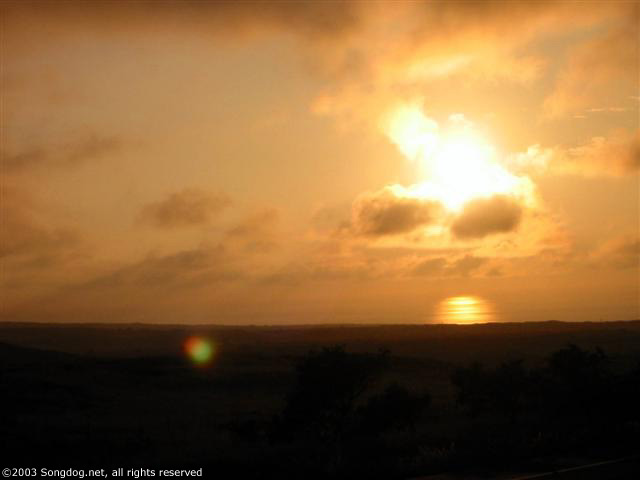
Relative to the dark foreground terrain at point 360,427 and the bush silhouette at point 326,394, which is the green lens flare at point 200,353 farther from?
the bush silhouette at point 326,394

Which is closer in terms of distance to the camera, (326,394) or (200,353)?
(326,394)

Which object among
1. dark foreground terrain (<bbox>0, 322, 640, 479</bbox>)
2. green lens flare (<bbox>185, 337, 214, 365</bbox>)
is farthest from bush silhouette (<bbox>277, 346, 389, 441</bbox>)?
green lens flare (<bbox>185, 337, 214, 365</bbox>)

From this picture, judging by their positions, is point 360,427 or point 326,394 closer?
point 326,394

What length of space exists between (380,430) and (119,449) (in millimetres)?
7651

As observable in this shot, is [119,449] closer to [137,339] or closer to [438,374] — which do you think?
[438,374]

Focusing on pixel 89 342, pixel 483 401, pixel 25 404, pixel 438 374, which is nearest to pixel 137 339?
pixel 89 342

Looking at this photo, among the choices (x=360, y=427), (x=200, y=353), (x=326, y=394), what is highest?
(x=200, y=353)

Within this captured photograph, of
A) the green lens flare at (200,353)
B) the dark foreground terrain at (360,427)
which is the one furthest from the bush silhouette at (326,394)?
the green lens flare at (200,353)

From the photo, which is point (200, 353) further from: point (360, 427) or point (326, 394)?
point (326, 394)

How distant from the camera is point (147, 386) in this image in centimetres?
4931

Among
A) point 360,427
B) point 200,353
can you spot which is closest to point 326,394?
point 360,427

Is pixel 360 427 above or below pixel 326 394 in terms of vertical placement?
below

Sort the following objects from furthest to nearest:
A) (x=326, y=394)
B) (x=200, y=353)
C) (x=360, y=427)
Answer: (x=200, y=353) < (x=360, y=427) < (x=326, y=394)

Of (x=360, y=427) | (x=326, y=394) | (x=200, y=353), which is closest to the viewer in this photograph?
(x=326, y=394)
